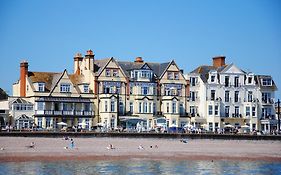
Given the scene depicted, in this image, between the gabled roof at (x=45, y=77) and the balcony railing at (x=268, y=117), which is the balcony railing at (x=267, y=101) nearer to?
the balcony railing at (x=268, y=117)

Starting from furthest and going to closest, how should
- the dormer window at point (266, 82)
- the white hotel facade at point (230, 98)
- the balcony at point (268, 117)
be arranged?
the dormer window at point (266, 82) < the balcony at point (268, 117) < the white hotel facade at point (230, 98)

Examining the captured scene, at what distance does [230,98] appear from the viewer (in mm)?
89938

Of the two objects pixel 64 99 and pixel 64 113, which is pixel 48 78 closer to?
pixel 64 99

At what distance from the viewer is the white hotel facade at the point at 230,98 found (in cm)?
8850

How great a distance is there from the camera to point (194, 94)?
8931 cm

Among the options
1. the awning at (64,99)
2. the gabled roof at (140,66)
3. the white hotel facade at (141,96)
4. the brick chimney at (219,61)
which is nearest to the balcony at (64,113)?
the white hotel facade at (141,96)

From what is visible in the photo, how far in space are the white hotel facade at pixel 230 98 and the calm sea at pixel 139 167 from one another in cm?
2513

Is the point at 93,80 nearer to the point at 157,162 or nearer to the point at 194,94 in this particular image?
the point at 194,94

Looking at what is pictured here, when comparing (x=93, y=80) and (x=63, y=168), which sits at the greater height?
(x=93, y=80)

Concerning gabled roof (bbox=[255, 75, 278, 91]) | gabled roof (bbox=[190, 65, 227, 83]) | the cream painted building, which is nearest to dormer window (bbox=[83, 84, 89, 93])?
the cream painted building

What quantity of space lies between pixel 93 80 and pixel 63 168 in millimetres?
29991

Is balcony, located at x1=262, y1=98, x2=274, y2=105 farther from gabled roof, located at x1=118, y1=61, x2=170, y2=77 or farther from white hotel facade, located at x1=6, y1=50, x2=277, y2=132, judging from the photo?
gabled roof, located at x1=118, y1=61, x2=170, y2=77

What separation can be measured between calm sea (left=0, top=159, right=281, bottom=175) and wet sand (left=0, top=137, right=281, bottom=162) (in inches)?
117

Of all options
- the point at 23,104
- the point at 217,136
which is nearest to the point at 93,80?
the point at 23,104
